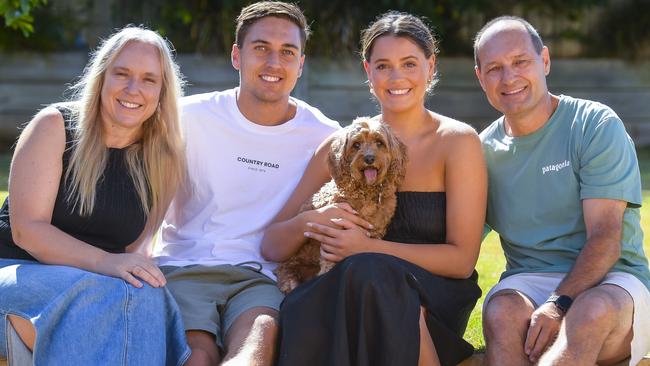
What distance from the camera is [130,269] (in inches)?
142

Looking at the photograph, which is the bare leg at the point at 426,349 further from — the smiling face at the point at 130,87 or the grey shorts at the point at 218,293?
the smiling face at the point at 130,87

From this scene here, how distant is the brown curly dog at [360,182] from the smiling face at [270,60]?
413 mm


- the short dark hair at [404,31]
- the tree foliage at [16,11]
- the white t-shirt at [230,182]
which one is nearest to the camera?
the short dark hair at [404,31]

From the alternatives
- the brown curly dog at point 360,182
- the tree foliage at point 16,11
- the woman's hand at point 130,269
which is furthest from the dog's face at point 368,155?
the tree foliage at point 16,11

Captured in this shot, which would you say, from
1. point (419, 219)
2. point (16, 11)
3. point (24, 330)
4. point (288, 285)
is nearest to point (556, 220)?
point (419, 219)

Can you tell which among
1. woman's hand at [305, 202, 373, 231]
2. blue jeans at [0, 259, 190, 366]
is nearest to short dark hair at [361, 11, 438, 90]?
woman's hand at [305, 202, 373, 231]

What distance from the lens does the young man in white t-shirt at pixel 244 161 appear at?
4.22 meters

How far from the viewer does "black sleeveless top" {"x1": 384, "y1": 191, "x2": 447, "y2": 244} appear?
4109 mm

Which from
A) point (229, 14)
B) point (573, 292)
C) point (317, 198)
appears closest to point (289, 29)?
point (317, 198)

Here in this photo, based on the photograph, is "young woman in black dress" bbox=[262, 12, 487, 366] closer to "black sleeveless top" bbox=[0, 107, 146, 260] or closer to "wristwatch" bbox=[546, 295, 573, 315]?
"wristwatch" bbox=[546, 295, 573, 315]

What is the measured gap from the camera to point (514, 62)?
13.4ft

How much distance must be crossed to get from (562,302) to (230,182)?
161 centimetres

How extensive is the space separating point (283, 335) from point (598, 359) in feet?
4.03

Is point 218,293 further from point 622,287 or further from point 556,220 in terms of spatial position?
point 622,287
